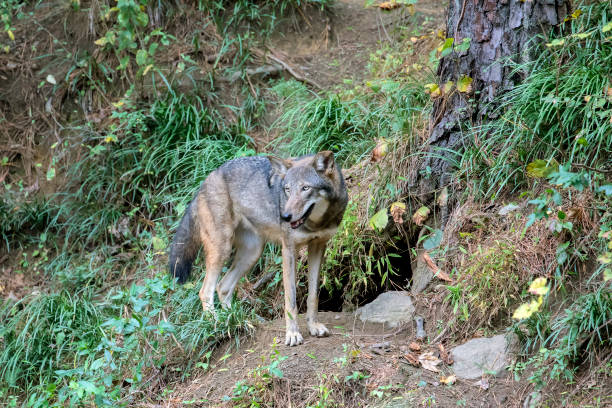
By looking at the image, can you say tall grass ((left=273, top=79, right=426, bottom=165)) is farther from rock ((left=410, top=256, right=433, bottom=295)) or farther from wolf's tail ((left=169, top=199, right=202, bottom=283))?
wolf's tail ((left=169, top=199, right=202, bottom=283))

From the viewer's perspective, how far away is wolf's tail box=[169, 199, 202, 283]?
Result: 6965 mm

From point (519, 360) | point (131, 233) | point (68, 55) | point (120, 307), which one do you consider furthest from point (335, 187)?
point (68, 55)

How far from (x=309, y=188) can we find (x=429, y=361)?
1.78 metres

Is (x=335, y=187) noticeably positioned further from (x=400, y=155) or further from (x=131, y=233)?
(x=131, y=233)

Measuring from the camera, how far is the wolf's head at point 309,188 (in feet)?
19.1

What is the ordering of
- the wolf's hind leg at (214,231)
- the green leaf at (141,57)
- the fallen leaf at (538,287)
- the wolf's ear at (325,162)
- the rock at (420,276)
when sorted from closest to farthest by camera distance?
the fallen leaf at (538,287) < the wolf's ear at (325,162) < the rock at (420,276) < the wolf's hind leg at (214,231) < the green leaf at (141,57)

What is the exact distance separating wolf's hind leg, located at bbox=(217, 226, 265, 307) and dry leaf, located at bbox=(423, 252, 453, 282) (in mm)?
1744

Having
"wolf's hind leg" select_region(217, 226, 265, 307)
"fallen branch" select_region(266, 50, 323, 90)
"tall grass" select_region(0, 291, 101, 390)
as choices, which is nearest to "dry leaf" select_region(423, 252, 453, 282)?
"wolf's hind leg" select_region(217, 226, 265, 307)

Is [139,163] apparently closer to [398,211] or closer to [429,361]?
[398,211]

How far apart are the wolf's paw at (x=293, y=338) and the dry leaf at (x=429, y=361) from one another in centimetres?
110

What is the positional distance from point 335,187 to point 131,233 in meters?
3.94

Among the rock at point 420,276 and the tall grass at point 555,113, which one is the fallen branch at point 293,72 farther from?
the rock at point 420,276

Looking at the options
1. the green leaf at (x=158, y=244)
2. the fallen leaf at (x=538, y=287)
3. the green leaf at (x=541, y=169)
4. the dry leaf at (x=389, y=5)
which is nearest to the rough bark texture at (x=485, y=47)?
the green leaf at (x=541, y=169)

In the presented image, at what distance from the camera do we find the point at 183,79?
9719 mm
